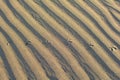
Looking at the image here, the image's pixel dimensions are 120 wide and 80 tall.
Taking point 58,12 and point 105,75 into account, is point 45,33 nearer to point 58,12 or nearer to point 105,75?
point 58,12

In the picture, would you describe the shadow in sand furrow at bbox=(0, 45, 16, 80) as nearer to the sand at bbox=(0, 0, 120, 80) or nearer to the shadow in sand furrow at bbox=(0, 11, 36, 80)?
the sand at bbox=(0, 0, 120, 80)

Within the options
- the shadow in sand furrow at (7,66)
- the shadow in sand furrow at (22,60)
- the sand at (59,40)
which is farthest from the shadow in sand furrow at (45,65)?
the shadow in sand furrow at (7,66)

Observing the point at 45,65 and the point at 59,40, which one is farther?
the point at 59,40

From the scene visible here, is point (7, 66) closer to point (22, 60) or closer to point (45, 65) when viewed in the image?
point (22, 60)

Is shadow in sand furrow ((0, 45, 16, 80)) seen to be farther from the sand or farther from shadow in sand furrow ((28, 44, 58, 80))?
shadow in sand furrow ((28, 44, 58, 80))

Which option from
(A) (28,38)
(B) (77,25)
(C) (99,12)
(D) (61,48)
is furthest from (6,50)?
(C) (99,12)

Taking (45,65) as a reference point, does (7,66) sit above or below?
above

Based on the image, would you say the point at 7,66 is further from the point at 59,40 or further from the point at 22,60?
the point at 59,40

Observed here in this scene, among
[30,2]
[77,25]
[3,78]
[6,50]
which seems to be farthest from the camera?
[30,2]

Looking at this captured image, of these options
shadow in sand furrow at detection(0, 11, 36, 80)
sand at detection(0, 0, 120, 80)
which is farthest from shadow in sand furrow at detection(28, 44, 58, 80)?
shadow in sand furrow at detection(0, 11, 36, 80)

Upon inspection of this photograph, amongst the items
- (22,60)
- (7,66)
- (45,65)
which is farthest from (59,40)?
(7,66)

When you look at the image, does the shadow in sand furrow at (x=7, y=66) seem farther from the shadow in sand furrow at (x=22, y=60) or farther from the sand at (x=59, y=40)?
the shadow in sand furrow at (x=22, y=60)
